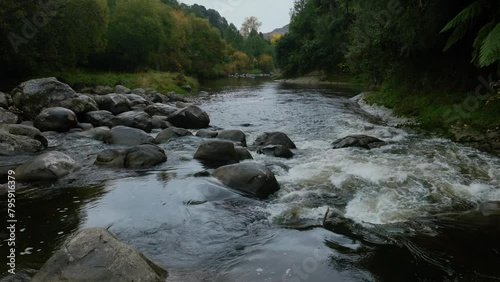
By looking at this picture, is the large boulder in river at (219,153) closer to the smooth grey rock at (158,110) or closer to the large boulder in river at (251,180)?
the large boulder in river at (251,180)

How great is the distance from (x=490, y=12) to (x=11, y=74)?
34.8m

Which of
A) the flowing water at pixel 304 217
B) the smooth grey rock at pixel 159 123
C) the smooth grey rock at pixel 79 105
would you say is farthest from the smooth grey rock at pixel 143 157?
the smooth grey rock at pixel 79 105

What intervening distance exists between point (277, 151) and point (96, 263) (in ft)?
27.0

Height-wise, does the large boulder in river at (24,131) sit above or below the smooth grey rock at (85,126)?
above

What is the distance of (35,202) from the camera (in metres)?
7.88

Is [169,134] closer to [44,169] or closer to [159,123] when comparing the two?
[159,123]

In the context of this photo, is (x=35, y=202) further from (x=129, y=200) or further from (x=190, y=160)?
(x=190, y=160)

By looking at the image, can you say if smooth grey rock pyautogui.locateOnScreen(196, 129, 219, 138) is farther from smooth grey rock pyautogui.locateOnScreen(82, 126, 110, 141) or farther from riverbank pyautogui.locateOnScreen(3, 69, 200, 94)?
riverbank pyautogui.locateOnScreen(3, 69, 200, 94)

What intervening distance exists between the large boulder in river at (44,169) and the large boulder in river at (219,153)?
3.74m

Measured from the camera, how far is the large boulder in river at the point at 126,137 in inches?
545

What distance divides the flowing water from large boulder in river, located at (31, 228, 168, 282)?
27.5 inches

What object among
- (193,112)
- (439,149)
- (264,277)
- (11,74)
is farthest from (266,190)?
(11,74)

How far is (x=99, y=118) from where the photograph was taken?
17.6 metres

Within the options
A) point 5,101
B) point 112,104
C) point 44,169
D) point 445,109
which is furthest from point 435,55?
point 5,101
